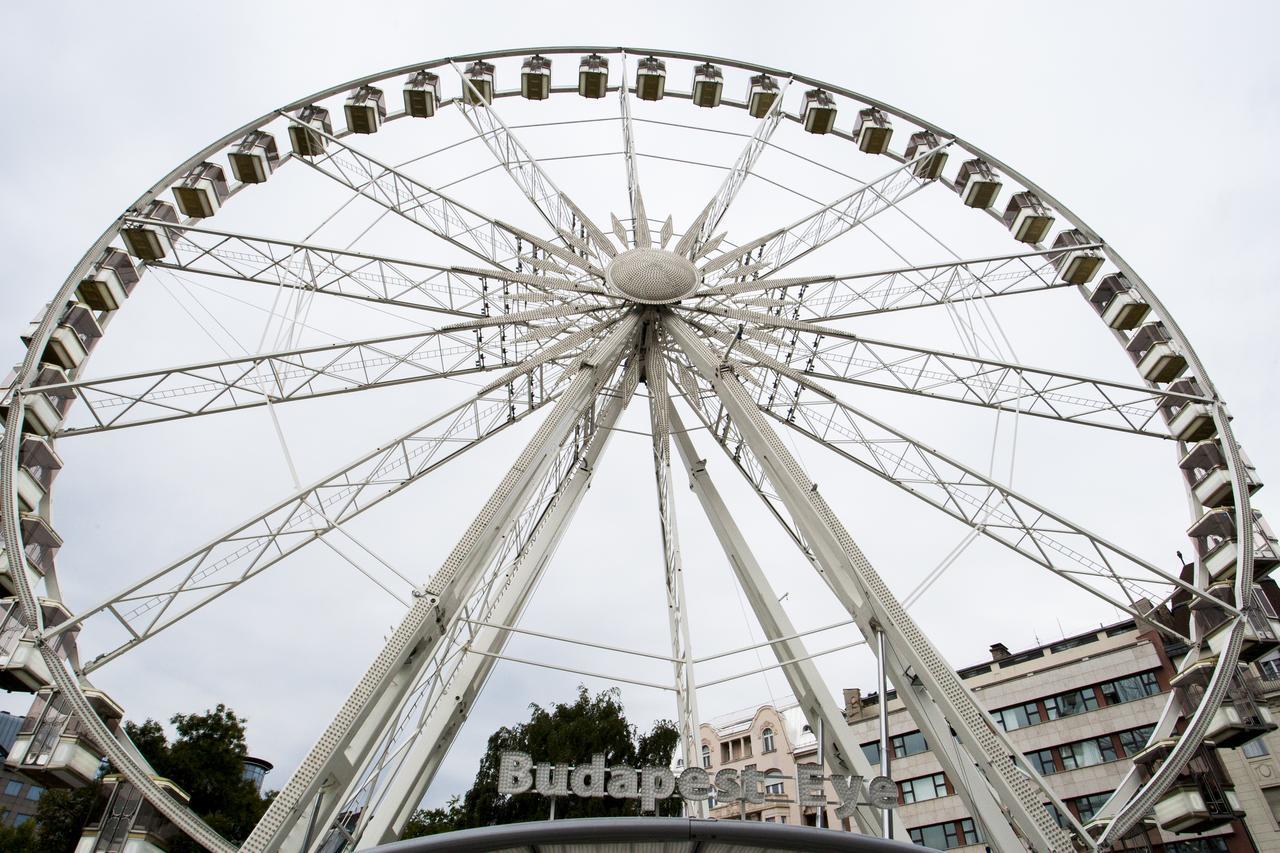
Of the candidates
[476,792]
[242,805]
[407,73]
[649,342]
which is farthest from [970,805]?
[242,805]

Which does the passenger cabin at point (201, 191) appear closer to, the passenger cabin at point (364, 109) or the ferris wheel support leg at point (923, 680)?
the passenger cabin at point (364, 109)

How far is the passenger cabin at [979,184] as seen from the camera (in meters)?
22.7

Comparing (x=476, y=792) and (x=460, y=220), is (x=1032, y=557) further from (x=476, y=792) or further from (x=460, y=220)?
(x=476, y=792)

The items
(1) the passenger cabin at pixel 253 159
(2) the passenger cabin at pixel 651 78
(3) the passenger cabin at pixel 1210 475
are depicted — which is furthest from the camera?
(2) the passenger cabin at pixel 651 78

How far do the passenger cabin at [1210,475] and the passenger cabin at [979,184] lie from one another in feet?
26.3

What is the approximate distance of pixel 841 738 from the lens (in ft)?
50.2

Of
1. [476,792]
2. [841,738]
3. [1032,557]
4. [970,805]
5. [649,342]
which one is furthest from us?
[476,792]

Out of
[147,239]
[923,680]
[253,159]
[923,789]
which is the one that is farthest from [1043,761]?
[147,239]

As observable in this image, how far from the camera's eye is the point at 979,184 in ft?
74.5

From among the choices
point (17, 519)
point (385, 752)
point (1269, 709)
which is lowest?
point (385, 752)

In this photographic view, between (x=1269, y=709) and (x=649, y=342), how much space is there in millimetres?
26927

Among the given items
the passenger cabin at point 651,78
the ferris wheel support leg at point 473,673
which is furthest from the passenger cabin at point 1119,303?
the passenger cabin at point 651,78

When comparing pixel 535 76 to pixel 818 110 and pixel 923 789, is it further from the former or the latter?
pixel 923 789

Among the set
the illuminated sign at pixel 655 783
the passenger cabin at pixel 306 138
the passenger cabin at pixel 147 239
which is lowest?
the illuminated sign at pixel 655 783
